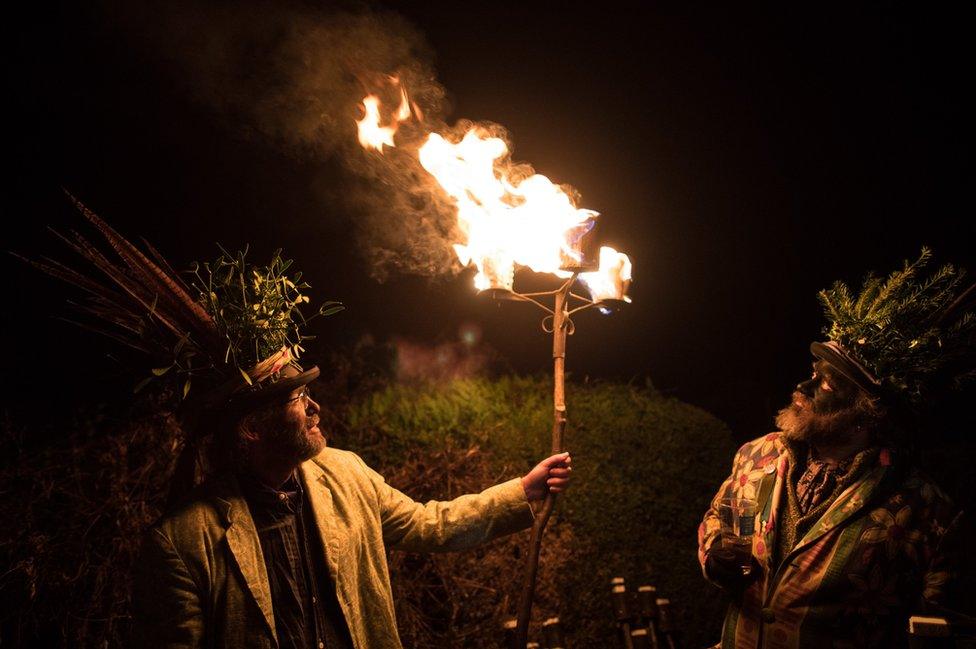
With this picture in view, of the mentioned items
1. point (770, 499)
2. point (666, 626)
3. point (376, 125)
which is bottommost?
point (666, 626)

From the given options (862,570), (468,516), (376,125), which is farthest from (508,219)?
(862,570)

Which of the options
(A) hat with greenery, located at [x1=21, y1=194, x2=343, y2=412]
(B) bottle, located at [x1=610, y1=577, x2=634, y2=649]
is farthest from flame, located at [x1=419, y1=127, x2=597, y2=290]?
(B) bottle, located at [x1=610, y1=577, x2=634, y2=649]

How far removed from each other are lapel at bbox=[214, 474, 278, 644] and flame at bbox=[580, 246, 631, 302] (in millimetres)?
2273

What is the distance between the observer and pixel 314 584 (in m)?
2.93

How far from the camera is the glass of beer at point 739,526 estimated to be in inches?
132

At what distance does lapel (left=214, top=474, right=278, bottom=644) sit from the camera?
269cm

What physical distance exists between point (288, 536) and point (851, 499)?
2956 mm

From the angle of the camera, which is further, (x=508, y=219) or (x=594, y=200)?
(x=594, y=200)

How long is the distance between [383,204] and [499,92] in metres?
3.18

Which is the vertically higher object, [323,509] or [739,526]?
[739,526]

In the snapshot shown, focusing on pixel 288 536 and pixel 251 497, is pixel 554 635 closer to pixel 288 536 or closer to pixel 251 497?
pixel 288 536

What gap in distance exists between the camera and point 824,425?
11.4 ft

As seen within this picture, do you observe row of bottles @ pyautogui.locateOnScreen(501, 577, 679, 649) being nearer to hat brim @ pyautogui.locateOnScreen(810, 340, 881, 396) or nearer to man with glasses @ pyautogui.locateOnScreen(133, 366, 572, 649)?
man with glasses @ pyautogui.locateOnScreen(133, 366, 572, 649)

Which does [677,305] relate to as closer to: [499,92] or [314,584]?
[499,92]
